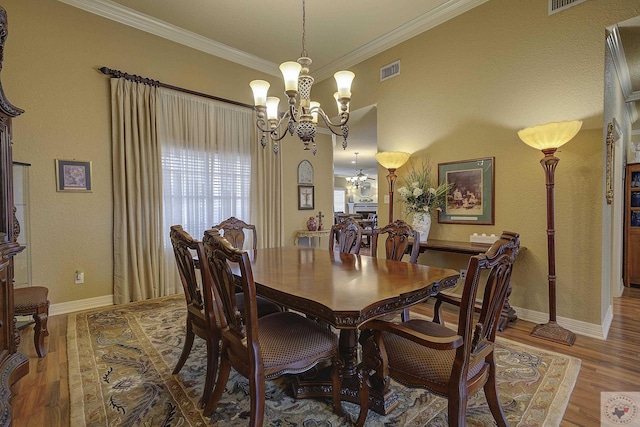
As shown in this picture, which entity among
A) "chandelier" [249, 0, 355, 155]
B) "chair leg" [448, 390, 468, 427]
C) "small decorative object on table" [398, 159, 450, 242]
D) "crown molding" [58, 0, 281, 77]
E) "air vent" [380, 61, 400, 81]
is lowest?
"chair leg" [448, 390, 468, 427]

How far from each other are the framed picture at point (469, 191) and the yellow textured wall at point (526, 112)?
0.25 feet

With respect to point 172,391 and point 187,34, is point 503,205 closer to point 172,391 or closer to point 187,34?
point 172,391

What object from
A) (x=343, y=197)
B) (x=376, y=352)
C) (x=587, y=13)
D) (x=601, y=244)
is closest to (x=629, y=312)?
(x=601, y=244)

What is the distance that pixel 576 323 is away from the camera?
108 inches

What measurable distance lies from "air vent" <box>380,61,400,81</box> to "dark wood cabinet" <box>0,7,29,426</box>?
387cm

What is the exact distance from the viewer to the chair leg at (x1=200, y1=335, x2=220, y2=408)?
1.72 metres

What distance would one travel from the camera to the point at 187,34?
3967 millimetres

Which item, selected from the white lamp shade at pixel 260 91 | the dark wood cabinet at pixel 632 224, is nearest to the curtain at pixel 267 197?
the white lamp shade at pixel 260 91

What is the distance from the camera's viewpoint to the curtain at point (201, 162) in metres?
3.91

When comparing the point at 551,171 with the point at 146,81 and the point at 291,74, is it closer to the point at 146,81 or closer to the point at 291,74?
the point at 291,74

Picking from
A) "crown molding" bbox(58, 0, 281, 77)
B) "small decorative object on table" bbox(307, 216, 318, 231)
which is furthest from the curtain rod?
"small decorative object on table" bbox(307, 216, 318, 231)

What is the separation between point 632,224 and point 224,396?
18.5 feet

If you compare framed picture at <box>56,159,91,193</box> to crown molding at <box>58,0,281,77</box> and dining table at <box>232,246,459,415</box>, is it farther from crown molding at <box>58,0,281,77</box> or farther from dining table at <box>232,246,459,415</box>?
dining table at <box>232,246,459,415</box>

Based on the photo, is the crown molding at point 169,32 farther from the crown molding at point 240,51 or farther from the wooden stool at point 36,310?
the wooden stool at point 36,310
